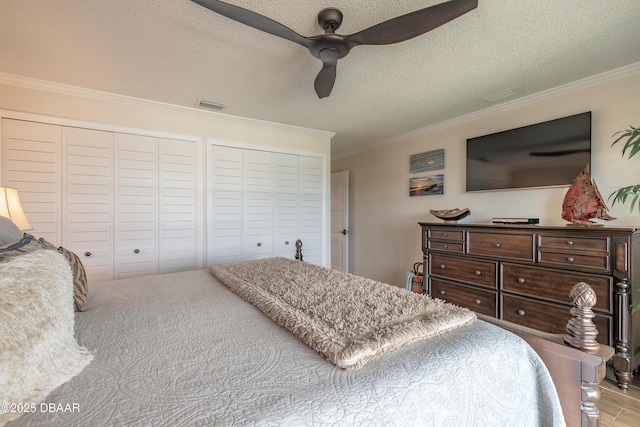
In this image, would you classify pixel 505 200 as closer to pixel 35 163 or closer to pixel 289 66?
pixel 289 66

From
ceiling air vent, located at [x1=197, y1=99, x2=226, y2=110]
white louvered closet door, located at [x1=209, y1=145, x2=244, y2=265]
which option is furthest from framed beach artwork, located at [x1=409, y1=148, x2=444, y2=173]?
ceiling air vent, located at [x1=197, y1=99, x2=226, y2=110]

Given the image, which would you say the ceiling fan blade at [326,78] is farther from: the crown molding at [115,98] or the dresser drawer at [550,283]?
the dresser drawer at [550,283]

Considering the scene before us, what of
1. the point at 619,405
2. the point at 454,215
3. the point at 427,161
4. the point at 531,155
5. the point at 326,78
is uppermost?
the point at 326,78

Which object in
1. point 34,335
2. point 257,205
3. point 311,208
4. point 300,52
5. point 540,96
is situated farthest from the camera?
point 311,208

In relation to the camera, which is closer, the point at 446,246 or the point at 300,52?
the point at 300,52

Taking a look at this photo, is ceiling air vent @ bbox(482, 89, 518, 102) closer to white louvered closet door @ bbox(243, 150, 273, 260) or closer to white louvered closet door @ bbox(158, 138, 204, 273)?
white louvered closet door @ bbox(243, 150, 273, 260)

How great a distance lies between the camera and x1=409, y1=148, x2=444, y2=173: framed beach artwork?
11.1ft

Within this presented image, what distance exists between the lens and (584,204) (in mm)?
1986

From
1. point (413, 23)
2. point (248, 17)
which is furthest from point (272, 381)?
point (413, 23)

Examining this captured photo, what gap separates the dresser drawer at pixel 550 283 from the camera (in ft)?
5.99

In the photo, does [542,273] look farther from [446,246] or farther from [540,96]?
[540,96]

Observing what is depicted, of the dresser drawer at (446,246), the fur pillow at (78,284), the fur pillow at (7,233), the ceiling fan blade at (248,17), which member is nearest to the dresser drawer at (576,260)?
the dresser drawer at (446,246)

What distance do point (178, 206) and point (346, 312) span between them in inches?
101

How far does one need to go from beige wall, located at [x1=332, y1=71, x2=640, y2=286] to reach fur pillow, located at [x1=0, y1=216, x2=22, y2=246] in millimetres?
3589
